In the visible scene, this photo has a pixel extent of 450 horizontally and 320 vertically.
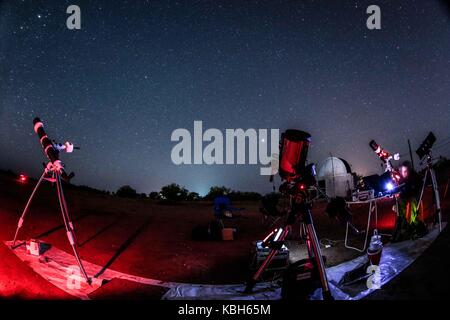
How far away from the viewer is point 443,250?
14.2 feet

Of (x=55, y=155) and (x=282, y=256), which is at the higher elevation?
(x=55, y=155)

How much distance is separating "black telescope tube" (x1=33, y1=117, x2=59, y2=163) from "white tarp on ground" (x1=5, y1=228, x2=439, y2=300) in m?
2.05

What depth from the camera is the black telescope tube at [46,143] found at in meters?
5.22

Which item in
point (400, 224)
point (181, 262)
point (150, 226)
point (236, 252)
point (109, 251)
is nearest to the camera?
point (400, 224)

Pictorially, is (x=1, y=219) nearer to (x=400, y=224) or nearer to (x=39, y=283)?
(x=39, y=283)

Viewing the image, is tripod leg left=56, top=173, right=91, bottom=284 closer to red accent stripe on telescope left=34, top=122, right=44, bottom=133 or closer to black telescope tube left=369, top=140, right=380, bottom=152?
red accent stripe on telescope left=34, top=122, right=44, bottom=133

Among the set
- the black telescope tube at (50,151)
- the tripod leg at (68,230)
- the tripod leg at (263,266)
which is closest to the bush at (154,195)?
the black telescope tube at (50,151)

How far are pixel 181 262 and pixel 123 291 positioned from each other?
2155 mm

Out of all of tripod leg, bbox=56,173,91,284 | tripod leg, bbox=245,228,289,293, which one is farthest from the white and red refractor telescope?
tripod leg, bbox=245,228,289,293

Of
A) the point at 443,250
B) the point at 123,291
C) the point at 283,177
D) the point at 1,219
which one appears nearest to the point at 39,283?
the point at 123,291
